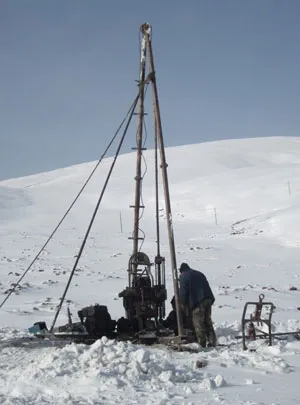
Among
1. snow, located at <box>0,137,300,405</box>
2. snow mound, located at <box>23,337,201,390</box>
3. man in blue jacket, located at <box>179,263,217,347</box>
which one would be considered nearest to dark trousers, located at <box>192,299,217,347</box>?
man in blue jacket, located at <box>179,263,217,347</box>

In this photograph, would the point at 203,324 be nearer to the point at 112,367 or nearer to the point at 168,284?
the point at 112,367

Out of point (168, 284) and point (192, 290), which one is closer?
point (192, 290)

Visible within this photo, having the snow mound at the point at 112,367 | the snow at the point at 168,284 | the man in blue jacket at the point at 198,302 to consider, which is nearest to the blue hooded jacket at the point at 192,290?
→ the man in blue jacket at the point at 198,302

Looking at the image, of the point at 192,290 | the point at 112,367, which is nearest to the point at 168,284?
the point at 192,290

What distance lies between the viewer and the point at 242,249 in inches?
1217

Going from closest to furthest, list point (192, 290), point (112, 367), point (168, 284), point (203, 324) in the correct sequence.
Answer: point (112, 367) → point (203, 324) → point (192, 290) → point (168, 284)

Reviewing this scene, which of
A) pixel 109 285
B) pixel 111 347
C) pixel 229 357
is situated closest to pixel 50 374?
pixel 111 347

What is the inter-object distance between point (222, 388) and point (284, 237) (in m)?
30.2

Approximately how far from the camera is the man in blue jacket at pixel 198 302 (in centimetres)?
855

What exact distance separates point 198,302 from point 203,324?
38cm

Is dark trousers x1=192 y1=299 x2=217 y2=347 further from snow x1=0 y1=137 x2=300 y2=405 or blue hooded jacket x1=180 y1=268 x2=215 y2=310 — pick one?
snow x1=0 y1=137 x2=300 y2=405

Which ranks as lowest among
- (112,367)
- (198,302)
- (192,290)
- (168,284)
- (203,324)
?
(112,367)

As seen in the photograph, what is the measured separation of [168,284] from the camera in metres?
18.6

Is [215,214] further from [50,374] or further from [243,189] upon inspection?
[50,374]
